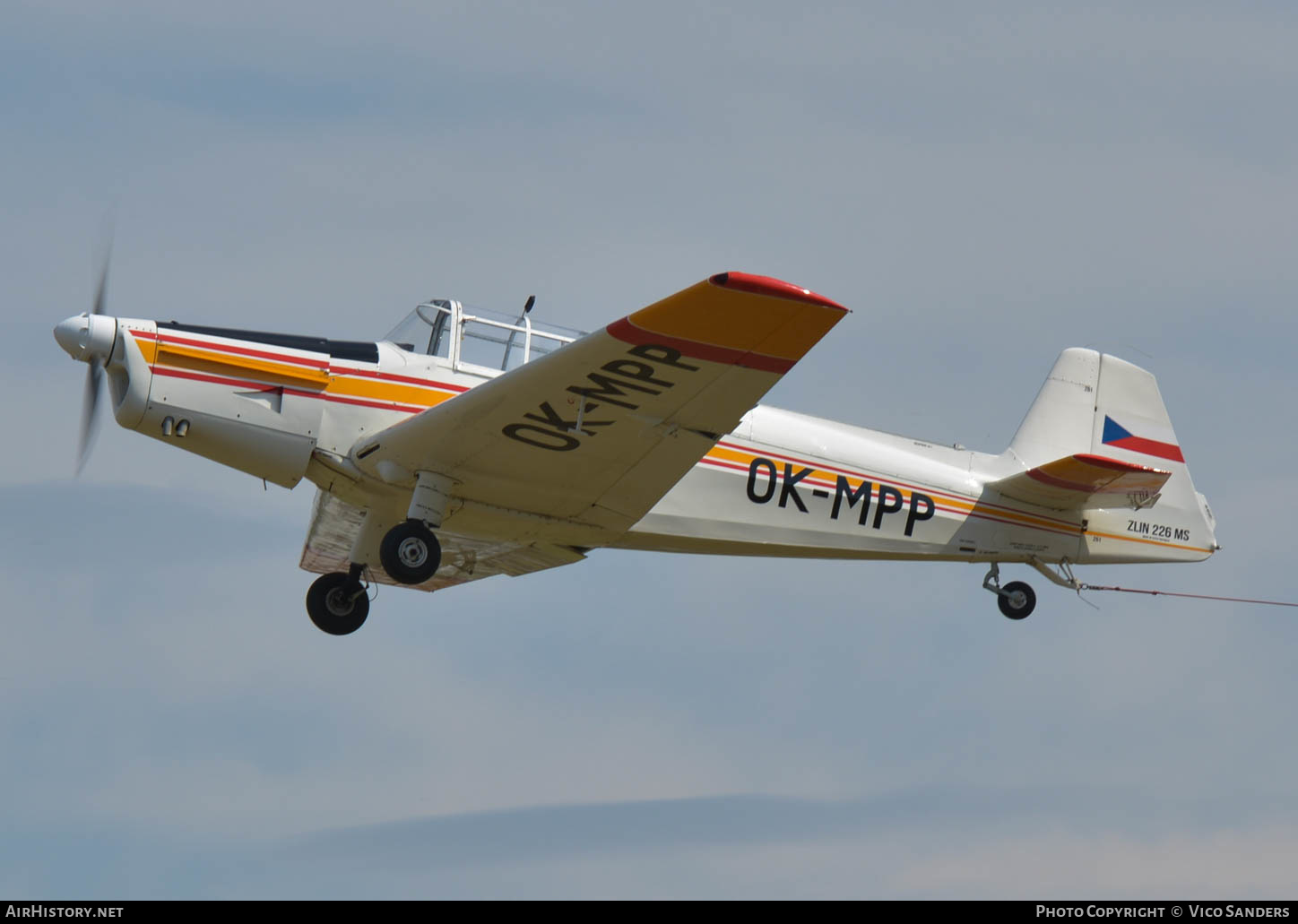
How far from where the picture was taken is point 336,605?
13.2 meters

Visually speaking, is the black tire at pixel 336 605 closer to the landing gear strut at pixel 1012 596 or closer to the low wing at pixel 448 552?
the low wing at pixel 448 552

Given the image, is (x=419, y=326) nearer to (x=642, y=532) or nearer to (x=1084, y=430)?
(x=642, y=532)

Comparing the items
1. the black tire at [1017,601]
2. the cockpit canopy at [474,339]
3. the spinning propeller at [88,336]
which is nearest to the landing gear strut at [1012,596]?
the black tire at [1017,601]

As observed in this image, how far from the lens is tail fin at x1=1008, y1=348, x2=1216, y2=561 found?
15.1 meters

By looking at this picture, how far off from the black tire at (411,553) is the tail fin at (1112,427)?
614cm

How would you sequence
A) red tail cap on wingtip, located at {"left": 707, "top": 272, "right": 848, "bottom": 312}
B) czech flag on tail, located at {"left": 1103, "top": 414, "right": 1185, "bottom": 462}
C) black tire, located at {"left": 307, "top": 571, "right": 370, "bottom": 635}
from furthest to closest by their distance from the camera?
czech flag on tail, located at {"left": 1103, "top": 414, "right": 1185, "bottom": 462} → black tire, located at {"left": 307, "top": 571, "right": 370, "bottom": 635} → red tail cap on wingtip, located at {"left": 707, "top": 272, "right": 848, "bottom": 312}

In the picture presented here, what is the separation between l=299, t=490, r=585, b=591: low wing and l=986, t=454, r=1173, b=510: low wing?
13.1 feet

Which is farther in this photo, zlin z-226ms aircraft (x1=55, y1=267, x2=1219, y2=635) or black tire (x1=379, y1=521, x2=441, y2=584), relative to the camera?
black tire (x1=379, y1=521, x2=441, y2=584)

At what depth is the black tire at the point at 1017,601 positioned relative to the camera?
46.1 ft

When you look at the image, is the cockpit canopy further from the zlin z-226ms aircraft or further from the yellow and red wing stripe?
the yellow and red wing stripe

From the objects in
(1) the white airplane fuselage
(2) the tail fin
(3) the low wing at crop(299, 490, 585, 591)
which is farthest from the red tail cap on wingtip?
(2) the tail fin

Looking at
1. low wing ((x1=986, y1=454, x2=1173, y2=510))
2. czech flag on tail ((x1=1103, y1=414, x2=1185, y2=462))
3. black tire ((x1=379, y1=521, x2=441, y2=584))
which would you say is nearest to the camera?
black tire ((x1=379, y1=521, x2=441, y2=584))

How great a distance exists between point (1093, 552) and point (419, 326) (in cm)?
645
